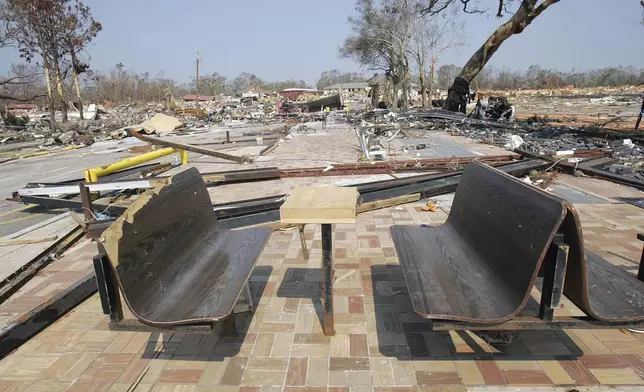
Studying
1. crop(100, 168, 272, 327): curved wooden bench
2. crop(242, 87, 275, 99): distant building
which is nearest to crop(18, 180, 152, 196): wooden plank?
crop(100, 168, 272, 327): curved wooden bench

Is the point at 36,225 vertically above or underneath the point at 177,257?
underneath

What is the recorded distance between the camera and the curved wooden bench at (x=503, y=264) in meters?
1.81

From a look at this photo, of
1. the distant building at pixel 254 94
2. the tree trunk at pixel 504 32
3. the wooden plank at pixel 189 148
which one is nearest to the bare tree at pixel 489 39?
the tree trunk at pixel 504 32

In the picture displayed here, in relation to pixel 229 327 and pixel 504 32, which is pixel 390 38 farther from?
pixel 229 327

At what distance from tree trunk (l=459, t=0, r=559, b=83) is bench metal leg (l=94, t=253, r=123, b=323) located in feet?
64.7

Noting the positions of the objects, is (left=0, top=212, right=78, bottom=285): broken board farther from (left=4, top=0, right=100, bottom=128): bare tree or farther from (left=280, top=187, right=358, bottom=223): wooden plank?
(left=4, top=0, right=100, bottom=128): bare tree

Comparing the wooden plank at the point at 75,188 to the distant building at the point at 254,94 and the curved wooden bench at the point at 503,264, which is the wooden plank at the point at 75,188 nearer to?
the curved wooden bench at the point at 503,264

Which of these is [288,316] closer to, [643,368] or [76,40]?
[643,368]

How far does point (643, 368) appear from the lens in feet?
6.84

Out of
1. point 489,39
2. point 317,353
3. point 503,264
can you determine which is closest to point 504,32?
point 489,39

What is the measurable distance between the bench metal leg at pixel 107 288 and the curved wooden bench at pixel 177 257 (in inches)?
2.0

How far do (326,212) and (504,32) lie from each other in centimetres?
1966

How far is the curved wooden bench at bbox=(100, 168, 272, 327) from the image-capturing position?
6.30 ft

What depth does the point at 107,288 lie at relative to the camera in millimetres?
1907
